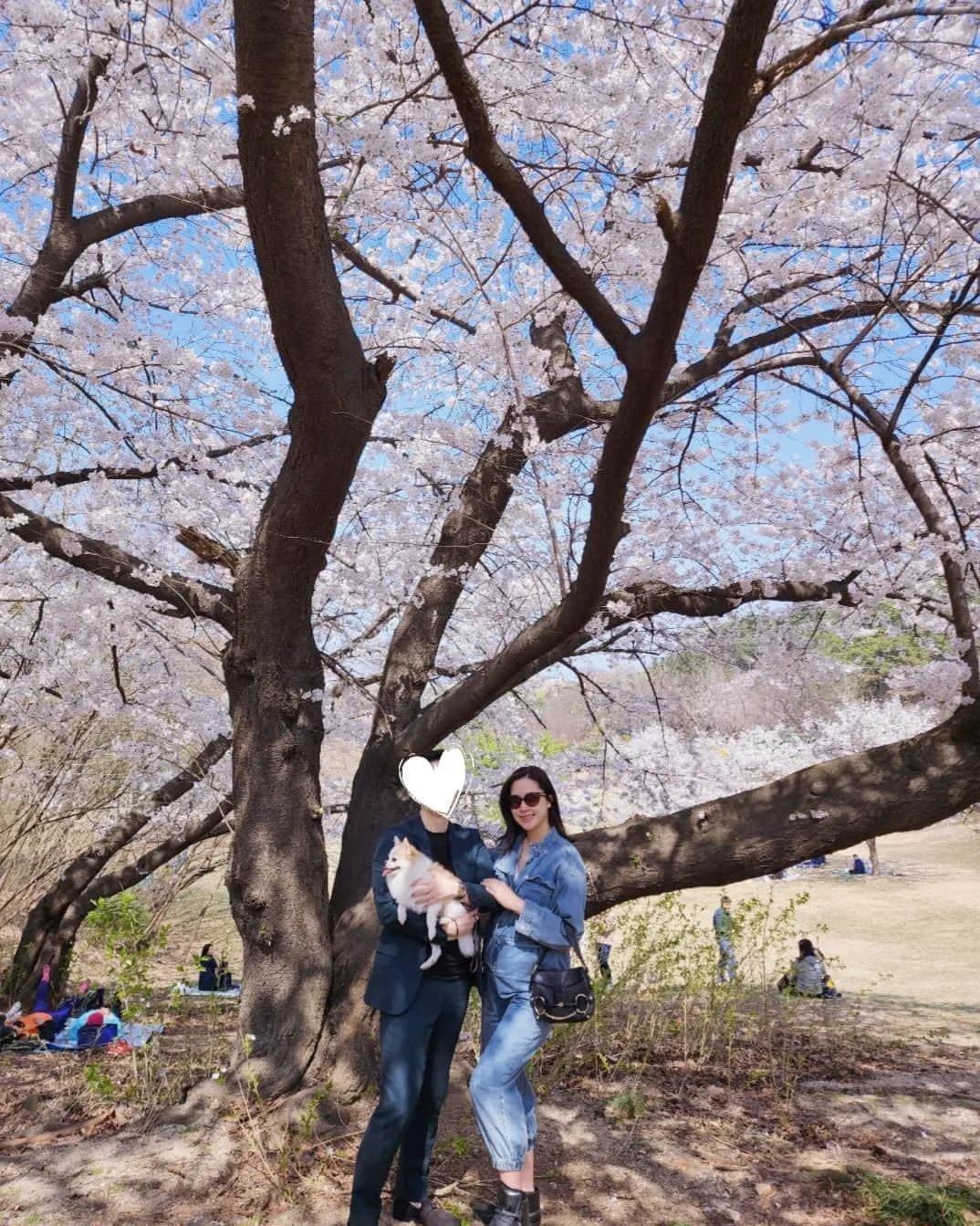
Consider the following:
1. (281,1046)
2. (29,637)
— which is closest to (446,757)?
(281,1046)

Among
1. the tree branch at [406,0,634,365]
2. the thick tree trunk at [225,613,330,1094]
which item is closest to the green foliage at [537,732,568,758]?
the thick tree trunk at [225,613,330,1094]

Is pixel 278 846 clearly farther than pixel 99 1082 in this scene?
Yes

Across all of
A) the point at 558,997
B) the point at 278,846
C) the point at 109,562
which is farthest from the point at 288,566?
the point at 558,997

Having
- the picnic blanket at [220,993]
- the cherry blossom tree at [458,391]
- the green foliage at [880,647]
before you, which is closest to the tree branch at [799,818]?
the cherry blossom tree at [458,391]

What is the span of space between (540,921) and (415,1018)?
0.43 metres

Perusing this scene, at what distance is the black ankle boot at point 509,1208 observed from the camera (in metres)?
2.31

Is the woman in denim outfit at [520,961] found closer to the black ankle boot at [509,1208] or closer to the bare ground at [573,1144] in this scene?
the black ankle boot at [509,1208]

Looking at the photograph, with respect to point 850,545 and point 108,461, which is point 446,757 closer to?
point 108,461

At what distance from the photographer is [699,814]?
12.7 ft

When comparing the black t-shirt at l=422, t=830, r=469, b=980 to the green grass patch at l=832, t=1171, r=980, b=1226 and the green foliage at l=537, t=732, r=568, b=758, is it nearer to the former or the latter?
the green grass patch at l=832, t=1171, r=980, b=1226

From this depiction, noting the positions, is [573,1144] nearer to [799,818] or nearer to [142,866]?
[799,818]

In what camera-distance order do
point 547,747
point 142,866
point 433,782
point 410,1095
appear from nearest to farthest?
point 410,1095 < point 433,782 < point 142,866 < point 547,747

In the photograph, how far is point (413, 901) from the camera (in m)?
2.40

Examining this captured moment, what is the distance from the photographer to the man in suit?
2.31 m
